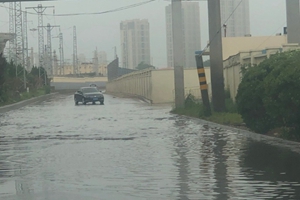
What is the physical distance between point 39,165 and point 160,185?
418 centimetres

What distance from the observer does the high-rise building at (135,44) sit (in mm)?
124562

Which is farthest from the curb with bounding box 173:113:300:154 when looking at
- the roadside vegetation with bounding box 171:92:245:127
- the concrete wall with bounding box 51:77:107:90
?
the concrete wall with bounding box 51:77:107:90

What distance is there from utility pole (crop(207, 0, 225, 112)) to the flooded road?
627cm

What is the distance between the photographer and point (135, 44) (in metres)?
125

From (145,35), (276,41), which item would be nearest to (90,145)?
(276,41)

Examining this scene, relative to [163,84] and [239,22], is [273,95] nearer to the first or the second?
[163,84]

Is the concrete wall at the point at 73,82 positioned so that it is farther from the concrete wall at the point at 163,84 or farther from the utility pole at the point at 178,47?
the utility pole at the point at 178,47

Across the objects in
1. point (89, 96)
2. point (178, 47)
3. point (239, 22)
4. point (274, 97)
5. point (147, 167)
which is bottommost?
point (147, 167)

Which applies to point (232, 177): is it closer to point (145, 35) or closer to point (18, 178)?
point (18, 178)

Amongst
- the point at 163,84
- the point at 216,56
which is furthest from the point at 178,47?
the point at 163,84

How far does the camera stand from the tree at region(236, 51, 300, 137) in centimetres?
1567

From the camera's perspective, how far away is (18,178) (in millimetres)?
11609

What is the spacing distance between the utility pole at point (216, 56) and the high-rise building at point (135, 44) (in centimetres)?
9325

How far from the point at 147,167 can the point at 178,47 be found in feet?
77.2
